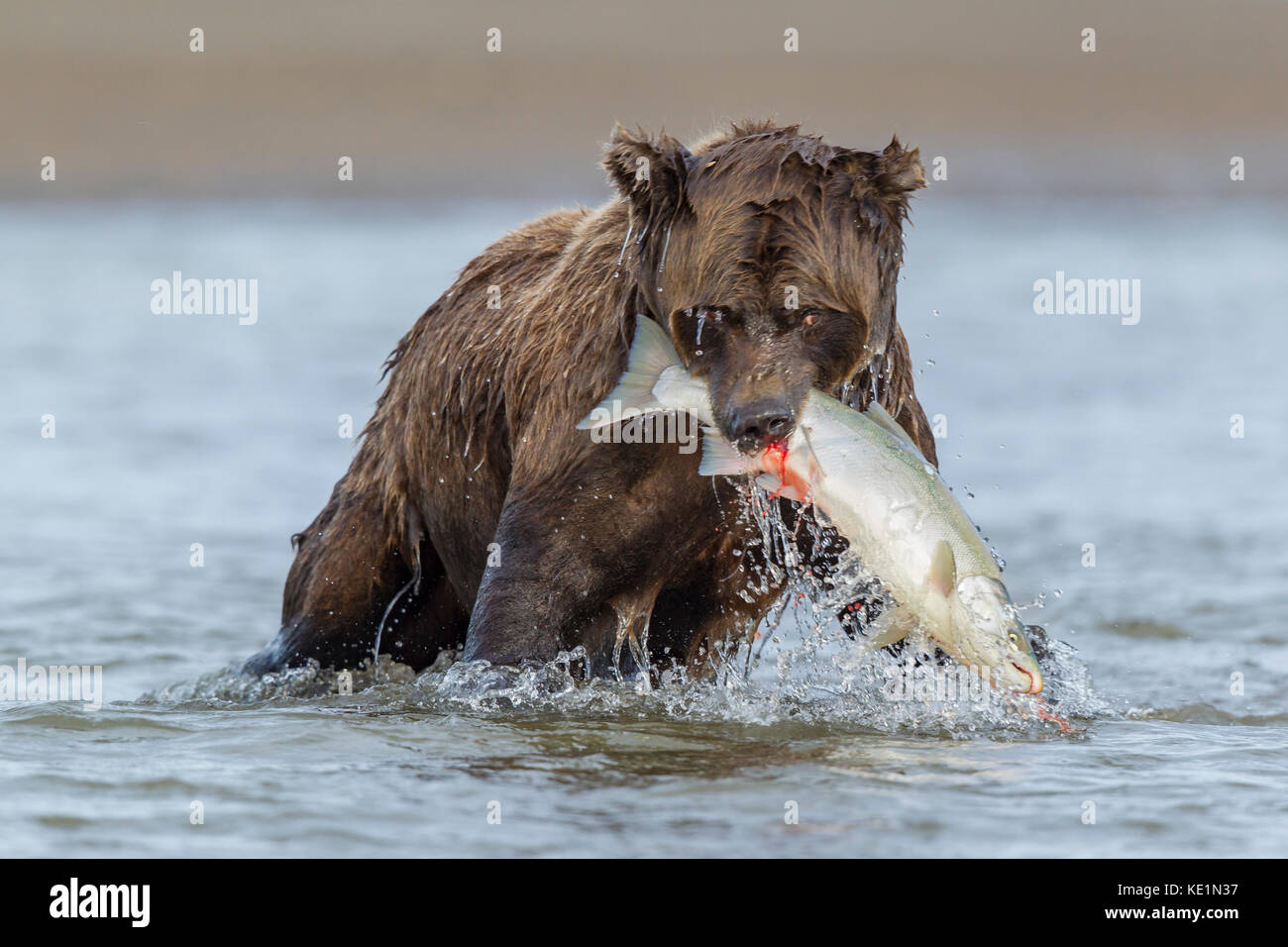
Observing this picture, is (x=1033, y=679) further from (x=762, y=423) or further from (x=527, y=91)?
(x=527, y=91)

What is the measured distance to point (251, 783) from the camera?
6148mm

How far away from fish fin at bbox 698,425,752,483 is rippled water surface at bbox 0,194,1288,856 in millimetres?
973

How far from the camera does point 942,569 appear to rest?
5.79 meters

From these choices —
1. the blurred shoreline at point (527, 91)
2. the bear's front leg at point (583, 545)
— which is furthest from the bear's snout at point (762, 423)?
the blurred shoreline at point (527, 91)

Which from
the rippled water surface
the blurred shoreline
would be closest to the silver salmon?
the rippled water surface

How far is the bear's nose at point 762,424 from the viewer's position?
219 inches

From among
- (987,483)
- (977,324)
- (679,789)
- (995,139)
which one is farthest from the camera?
(995,139)

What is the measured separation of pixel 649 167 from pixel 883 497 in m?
1.27

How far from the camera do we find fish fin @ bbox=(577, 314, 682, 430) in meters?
5.92

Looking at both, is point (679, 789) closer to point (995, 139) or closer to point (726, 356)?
point (726, 356)

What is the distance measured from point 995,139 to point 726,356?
93.4ft

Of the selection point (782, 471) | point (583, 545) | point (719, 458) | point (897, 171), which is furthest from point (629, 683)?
point (897, 171)

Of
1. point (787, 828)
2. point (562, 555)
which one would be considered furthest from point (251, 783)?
point (787, 828)

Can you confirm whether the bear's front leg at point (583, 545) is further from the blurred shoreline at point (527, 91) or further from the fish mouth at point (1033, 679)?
the blurred shoreline at point (527, 91)
